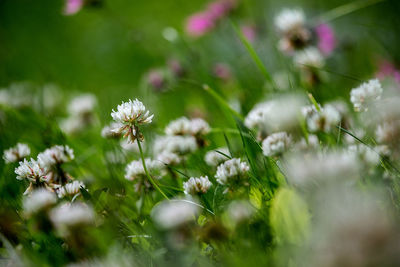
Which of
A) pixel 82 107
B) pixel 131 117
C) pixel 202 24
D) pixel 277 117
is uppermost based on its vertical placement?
pixel 202 24

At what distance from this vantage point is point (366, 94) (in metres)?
0.76

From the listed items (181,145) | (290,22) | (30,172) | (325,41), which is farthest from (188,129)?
(325,41)

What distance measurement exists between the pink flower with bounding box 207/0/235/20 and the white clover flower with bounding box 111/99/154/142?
1.29m

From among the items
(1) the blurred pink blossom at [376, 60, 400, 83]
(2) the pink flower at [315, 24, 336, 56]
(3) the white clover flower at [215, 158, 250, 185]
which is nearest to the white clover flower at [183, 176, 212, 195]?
(3) the white clover flower at [215, 158, 250, 185]

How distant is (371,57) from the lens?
1625mm

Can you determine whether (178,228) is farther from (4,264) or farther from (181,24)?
(181,24)

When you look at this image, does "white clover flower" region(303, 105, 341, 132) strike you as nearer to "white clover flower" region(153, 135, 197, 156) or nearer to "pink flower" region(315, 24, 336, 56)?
"white clover flower" region(153, 135, 197, 156)

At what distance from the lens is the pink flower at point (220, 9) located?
6.25ft

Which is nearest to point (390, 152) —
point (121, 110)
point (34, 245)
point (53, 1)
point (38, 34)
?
point (121, 110)

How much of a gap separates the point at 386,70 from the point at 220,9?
0.87 metres

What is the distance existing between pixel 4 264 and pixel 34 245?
107 mm

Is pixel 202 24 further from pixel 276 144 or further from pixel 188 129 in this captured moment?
pixel 276 144

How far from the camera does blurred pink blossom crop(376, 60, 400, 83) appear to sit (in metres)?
1.32

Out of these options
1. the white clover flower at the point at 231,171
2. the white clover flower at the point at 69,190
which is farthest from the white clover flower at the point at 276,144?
the white clover flower at the point at 69,190
